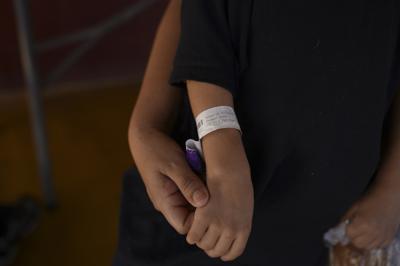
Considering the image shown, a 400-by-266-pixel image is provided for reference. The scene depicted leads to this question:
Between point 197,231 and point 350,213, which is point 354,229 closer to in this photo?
point 350,213

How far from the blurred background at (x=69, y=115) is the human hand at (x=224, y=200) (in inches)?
27.0

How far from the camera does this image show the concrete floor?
1188 millimetres

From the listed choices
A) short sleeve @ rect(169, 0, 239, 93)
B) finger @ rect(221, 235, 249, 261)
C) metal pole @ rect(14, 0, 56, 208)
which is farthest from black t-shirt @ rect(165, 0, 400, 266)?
metal pole @ rect(14, 0, 56, 208)

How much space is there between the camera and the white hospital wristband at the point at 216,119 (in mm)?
543

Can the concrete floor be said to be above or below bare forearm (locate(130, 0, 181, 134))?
below

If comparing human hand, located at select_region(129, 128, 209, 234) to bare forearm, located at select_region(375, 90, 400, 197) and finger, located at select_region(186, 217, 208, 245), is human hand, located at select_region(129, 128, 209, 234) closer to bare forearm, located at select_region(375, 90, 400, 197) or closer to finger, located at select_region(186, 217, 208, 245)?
finger, located at select_region(186, 217, 208, 245)

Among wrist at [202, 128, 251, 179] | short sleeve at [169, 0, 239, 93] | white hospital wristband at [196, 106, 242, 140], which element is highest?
short sleeve at [169, 0, 239, 93]

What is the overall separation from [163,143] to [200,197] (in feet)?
0.42

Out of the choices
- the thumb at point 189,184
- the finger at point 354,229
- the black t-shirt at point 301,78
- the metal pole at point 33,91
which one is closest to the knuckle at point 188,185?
the thumb at point 189,184

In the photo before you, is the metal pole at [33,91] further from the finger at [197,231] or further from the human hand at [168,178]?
the finger at [197,231]

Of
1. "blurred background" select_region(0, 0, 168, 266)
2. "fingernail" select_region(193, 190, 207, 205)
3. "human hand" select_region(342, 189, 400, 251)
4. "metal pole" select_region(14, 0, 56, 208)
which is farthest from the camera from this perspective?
"blurred background" select_region(0, 0, 168, 266)

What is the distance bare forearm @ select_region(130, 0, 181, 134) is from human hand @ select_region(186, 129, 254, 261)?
14cm

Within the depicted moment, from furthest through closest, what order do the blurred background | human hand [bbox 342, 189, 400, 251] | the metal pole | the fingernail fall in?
the blurred background < the metal pole < human hand [bbox 342, 189, 400, 251] < the fingernail

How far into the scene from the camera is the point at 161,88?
679mm
